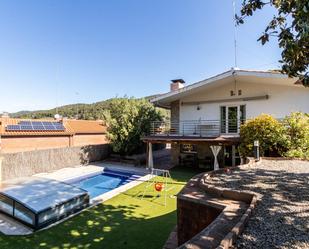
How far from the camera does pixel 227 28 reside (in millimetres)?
16188

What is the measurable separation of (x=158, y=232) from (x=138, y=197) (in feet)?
13.6

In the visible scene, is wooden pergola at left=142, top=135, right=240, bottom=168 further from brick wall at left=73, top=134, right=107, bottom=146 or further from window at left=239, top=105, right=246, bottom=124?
brick wall at left=73, top=134, right=107, bottom=146

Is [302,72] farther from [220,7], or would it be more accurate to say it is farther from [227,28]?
[227,28]

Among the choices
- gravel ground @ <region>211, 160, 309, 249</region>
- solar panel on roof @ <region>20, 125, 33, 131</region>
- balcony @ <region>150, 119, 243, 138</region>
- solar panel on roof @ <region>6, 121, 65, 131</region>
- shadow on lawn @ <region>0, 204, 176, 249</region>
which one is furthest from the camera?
solar panel on roof @ <region>20, 125, 33, 131</region>

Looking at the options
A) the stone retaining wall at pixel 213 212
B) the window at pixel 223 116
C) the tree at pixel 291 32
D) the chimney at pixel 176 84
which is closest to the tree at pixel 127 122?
the chimney at pixel 176 84

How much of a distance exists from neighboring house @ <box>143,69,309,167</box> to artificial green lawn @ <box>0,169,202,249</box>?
7.58 metres

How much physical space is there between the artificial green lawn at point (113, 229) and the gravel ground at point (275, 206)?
11.3 ft

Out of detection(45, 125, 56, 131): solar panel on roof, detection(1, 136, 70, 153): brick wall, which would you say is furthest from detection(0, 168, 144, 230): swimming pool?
detection(45, 125, 56, 131): solar panel on roof

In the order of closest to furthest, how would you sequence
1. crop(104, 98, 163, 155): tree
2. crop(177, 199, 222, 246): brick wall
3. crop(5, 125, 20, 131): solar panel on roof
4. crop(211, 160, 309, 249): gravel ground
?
1. crop(211, 160, 309, 249): gravel ground
2. crop(177, 199, 222, 246): brick wall
3. crop(5, 125, 20, 131): solar panel on roof
4. crop(104, 98, 163, 155): tree

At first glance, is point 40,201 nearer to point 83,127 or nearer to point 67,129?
point 67,129

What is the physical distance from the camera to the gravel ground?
3.18 meters

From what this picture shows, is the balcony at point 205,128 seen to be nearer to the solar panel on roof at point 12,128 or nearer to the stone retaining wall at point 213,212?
the stone retaining wall at point 213,212

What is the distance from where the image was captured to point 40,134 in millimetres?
22578

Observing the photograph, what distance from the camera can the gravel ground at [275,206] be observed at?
3182mm
